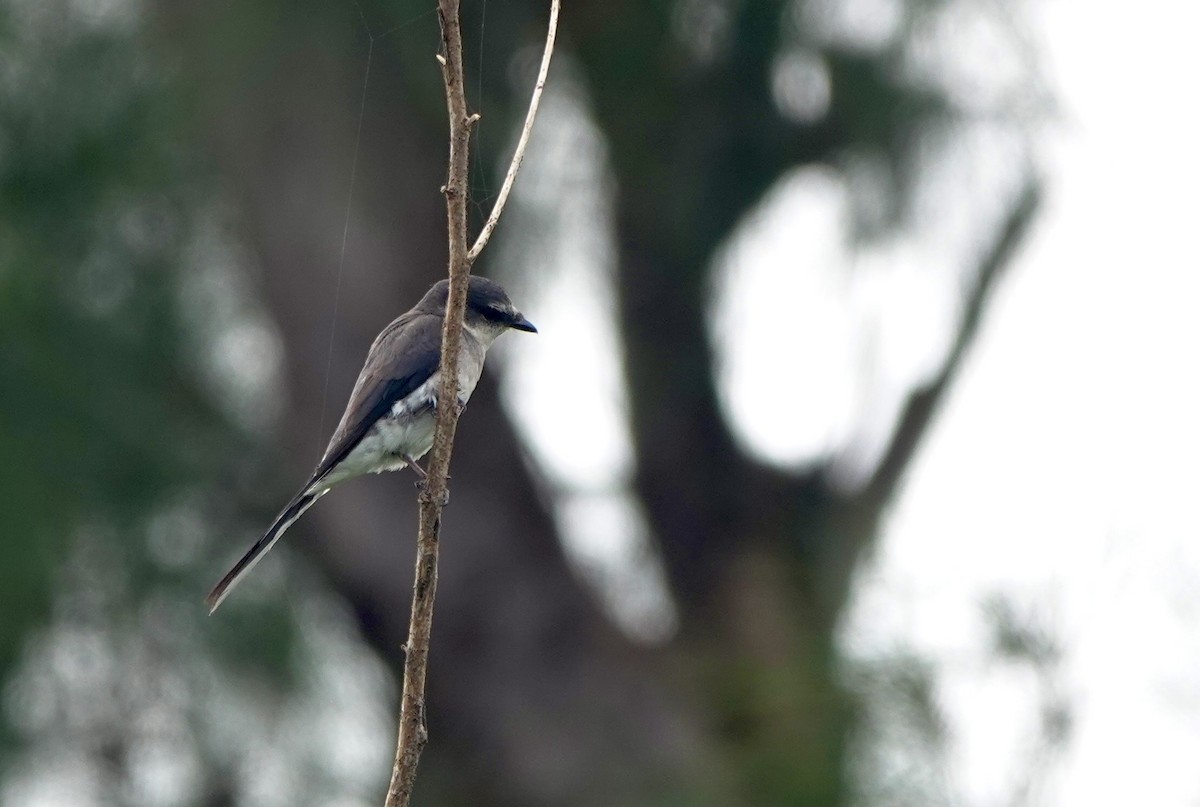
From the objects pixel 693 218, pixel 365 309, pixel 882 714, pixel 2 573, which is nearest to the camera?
pixel 882 714

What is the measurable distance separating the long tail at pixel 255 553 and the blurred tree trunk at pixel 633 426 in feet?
8.01

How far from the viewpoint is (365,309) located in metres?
6.62

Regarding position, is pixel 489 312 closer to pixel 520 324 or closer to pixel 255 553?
pixel 520 324

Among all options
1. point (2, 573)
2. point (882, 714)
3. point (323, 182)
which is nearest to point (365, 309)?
point (323, 182)

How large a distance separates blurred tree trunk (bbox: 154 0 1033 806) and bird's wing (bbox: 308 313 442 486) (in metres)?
1.96

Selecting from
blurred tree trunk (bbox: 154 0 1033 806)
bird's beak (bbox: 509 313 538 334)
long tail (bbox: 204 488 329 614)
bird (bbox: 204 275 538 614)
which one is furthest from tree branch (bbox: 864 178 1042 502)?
long tail (bbox: 204 488 329 614)

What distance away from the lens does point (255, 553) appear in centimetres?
294

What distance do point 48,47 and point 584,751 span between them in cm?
368

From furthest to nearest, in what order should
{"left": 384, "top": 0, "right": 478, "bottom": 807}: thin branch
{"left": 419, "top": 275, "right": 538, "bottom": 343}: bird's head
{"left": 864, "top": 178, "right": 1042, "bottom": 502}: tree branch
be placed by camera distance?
1. {"left": 864, "top": 178, "right": 1042, "bottom": 502}: tree branch
2. {"left": 419, "top": 275, "right": 538, "bottom": 343}: bird's head
3. {"left": 384, "top": 0, "right": 478, "bottom": 807}: thin branch

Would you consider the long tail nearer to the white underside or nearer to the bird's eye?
the white underside

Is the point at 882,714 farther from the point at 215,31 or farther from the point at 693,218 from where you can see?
the point at 215,31

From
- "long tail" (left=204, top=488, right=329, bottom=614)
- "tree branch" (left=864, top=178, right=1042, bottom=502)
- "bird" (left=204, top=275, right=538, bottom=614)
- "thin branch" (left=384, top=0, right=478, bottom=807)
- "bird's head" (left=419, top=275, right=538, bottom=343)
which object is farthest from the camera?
"tree branch" (left=864, top=178, right=1042, bottom=502)

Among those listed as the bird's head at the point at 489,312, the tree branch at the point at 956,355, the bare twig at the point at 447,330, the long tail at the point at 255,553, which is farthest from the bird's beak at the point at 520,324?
the tree branch at the point at 956,355

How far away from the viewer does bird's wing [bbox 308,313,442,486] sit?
3328 mm
